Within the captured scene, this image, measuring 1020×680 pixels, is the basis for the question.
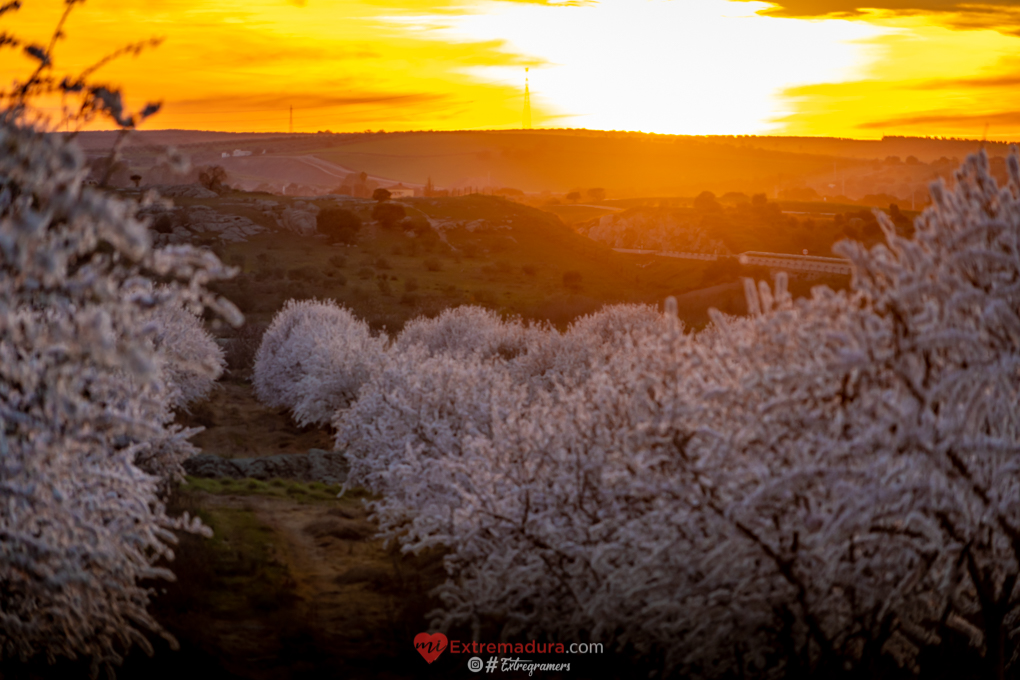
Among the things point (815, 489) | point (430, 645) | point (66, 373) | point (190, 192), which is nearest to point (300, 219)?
point (190, 192)

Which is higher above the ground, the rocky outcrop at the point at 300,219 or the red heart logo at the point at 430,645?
the red heart logo at the point at 430,645

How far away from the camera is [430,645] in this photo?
37.9 ft

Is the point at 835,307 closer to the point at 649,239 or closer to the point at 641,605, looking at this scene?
the point at 641,605

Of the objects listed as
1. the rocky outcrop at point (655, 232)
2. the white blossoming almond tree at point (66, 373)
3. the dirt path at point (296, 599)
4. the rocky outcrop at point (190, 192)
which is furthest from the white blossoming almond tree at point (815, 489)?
the rocky outcrop at point (190, 192)

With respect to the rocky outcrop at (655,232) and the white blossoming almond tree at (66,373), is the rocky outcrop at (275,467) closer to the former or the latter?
the white blossoming almond tree at (66,373)

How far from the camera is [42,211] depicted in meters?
5.98

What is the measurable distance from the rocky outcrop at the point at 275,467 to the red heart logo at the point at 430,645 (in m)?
11.7

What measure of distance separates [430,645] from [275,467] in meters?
13.2

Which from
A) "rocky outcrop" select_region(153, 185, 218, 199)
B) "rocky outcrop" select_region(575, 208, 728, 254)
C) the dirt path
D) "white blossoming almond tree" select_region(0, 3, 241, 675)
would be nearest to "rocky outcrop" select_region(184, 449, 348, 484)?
the dirt path

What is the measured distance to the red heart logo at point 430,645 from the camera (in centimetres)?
1148

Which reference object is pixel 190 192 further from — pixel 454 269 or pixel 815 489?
pixel 815 489

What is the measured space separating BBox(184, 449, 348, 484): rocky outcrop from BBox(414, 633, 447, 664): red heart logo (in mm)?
11651

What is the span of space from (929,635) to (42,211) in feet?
28.1

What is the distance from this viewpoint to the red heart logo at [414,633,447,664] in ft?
37.7
